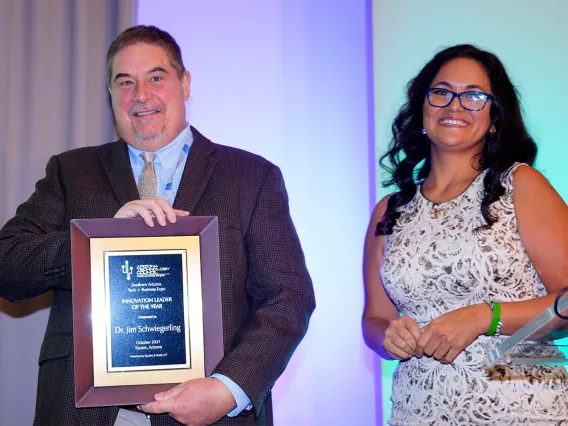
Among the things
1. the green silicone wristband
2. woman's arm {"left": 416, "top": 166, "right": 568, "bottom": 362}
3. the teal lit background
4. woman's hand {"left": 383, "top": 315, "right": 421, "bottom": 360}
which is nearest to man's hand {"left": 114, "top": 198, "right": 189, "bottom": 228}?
woman's hand {"left": 383, "top": 315, "right": 421, "bottom": 360}

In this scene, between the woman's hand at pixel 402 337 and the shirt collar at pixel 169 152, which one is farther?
the shirt collar at pixel 169 152

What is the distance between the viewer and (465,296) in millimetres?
2625

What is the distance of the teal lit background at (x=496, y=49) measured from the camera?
351 cm

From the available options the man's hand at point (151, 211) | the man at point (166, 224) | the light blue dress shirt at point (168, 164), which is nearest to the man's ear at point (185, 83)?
the man at point (166, 224)

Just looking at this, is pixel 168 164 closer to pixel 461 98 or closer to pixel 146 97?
pixel 146 97

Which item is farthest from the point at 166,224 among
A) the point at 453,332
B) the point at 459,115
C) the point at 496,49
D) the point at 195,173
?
the point at 496,49

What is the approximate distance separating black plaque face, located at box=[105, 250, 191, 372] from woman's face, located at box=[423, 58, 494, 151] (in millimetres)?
1210

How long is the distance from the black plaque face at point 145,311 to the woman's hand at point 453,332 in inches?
31.6

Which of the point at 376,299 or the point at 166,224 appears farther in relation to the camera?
the point at 376,299

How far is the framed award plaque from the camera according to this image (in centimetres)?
208

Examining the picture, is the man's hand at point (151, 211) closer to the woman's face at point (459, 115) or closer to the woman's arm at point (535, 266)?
the woman's arm at point (535, 266)

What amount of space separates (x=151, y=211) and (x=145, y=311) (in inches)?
11.3

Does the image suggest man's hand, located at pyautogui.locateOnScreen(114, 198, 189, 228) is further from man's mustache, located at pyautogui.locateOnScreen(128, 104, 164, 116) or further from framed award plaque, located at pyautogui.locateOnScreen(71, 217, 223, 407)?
man's mustache, located at pyautogui.locateOnScreen(128, 104, 164, 116)

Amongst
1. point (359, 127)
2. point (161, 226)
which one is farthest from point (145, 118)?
point (359, 127)
